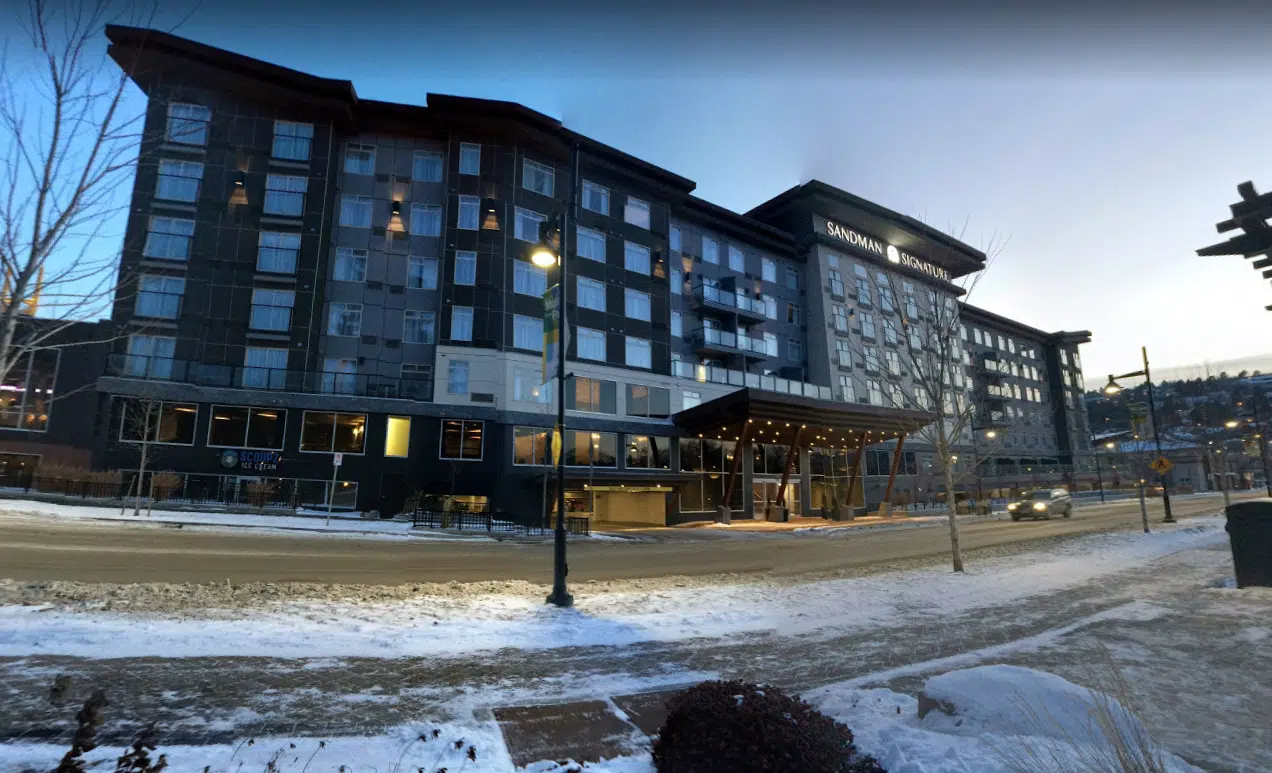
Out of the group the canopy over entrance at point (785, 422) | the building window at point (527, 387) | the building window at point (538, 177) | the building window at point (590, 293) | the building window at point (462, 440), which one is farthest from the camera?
the building window at point (590, 293)

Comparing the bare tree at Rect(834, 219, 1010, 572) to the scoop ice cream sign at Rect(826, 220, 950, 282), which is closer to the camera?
the bare tree at Rect(834, 219, 1010, 572)

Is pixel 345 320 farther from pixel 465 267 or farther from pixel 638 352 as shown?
pixel 638 352

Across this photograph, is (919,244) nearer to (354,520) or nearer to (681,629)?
(354,520)

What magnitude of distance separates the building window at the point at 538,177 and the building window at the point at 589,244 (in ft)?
10.5

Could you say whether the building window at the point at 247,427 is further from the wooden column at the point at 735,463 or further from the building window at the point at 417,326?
the wooden column at the point at 735,463

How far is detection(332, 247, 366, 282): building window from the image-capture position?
117 ft

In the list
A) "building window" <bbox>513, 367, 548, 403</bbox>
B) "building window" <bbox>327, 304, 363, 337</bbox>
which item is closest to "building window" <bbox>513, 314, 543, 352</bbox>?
"building window" <bbox>513, 367, 548, 403</bbox>

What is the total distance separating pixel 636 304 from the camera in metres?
41.1

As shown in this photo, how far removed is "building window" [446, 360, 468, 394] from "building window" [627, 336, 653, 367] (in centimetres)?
1083

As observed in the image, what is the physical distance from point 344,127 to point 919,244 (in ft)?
184

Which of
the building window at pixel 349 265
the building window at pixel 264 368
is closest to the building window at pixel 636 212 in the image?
the building window at pixel 349 265

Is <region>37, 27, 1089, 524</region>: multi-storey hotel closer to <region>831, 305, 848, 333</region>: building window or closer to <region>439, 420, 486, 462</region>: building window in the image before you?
<region>439, 420, 486, 462</region>: building window

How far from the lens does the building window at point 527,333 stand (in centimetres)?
3572

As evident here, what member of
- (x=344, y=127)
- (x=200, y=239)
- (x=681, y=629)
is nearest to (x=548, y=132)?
(x=344, y=127)
